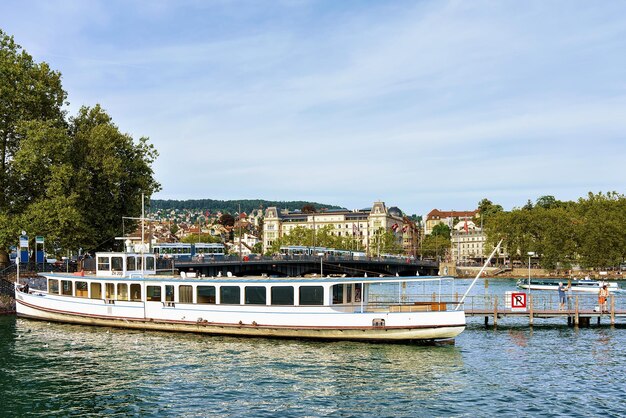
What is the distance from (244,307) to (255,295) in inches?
40.4

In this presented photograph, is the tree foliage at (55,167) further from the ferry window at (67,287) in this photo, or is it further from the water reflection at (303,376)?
the water reflection at (303,376)

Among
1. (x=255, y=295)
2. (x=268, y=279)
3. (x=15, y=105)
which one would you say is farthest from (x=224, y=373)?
(x=15, y=105)

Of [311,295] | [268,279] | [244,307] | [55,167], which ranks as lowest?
[244,307]

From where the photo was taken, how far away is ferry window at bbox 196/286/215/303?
4003cm

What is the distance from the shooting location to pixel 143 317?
4191cm

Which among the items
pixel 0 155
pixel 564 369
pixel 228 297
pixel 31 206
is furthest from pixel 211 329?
pixel 0 155

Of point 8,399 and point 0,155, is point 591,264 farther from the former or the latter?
point 8,399

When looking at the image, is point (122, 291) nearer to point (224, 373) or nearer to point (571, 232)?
point (224, 373)

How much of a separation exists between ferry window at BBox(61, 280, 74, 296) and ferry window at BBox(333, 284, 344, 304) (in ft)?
68.0

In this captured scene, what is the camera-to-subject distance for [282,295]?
1501 inches

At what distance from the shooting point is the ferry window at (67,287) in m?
45.9

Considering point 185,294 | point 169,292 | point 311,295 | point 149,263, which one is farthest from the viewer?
point 149,263

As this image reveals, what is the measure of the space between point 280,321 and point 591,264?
111738 mm

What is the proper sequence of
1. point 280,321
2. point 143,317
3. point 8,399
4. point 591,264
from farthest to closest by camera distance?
point 591,264
point 143,317
point 280,321
point 8,399
